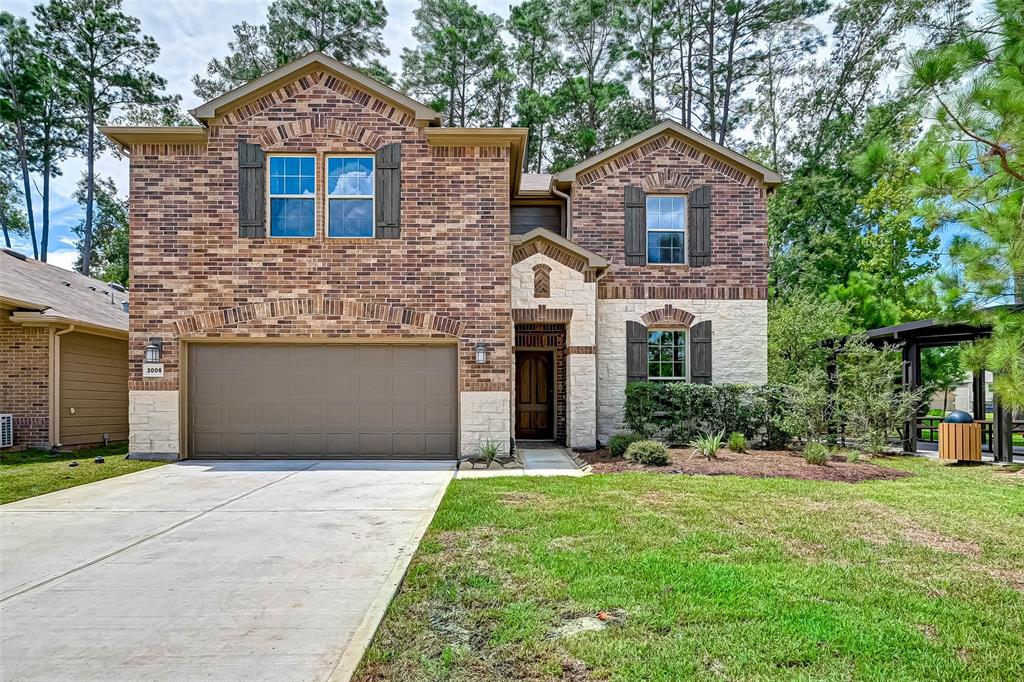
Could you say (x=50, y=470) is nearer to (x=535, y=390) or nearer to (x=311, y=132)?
(x=311, y=132)

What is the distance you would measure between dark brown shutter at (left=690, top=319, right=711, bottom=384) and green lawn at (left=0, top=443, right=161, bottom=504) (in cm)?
1067

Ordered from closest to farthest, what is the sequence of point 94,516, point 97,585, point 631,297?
1. point 97,585
2. point 94,516
3. point 631,297

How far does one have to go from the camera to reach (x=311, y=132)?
10438mm

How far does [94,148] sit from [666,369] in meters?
28.5

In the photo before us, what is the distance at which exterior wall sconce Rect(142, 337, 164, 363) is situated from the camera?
33.6 feet

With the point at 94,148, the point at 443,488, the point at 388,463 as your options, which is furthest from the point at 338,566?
the point at 94,148

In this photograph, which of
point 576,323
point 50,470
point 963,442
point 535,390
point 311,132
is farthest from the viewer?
point 535,390

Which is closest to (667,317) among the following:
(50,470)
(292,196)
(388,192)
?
(388,192)

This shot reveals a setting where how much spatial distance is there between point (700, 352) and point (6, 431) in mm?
14376

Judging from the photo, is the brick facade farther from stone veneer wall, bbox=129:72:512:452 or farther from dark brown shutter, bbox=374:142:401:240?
dark brown shutter, bbox=374:142:401:240

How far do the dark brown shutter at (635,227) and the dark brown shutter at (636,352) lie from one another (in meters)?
1.51

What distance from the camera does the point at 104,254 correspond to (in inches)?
1340

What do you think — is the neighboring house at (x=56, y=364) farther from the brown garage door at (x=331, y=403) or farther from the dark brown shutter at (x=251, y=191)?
the dark brown shutter at (x=251, y=191)

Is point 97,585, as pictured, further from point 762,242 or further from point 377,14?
point 377,14
